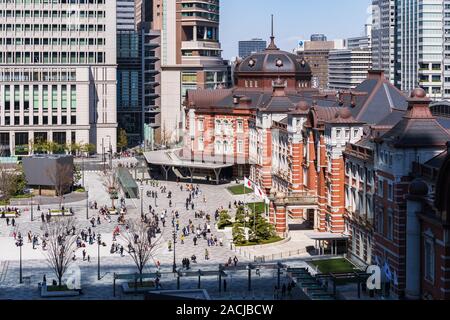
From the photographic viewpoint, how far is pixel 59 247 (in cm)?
6419

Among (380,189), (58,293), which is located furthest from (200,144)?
(58,293)

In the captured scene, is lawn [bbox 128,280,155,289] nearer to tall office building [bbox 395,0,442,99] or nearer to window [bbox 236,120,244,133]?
window [bbox 236,120,244,133]

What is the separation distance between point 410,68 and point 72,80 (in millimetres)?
76567

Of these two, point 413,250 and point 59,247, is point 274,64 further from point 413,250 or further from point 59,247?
point 413,250

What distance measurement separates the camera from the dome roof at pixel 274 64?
122m

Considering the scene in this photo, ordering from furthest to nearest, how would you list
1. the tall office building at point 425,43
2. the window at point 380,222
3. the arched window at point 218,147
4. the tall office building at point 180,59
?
1. the tall office building at point 180,59
2. the tall office building at point 425,43
3. the arched window at point 218,147
4. the window at point 380,222

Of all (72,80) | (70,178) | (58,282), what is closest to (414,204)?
(58,282)

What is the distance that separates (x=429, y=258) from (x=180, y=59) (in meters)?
139

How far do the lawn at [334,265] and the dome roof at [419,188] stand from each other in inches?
471

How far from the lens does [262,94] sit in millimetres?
117938

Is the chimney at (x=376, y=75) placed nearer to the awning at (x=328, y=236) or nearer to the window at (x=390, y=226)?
the awning at (x=328, y=236)

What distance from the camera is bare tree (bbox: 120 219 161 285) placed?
186 feet

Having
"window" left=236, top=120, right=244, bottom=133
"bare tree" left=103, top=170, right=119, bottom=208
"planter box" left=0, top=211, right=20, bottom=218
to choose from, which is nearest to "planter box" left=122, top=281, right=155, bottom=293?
"planter box" left=0, top=211, right=20, bottom=218

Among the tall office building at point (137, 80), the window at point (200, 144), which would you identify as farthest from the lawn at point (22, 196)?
the tall office building at point (137, 80)
